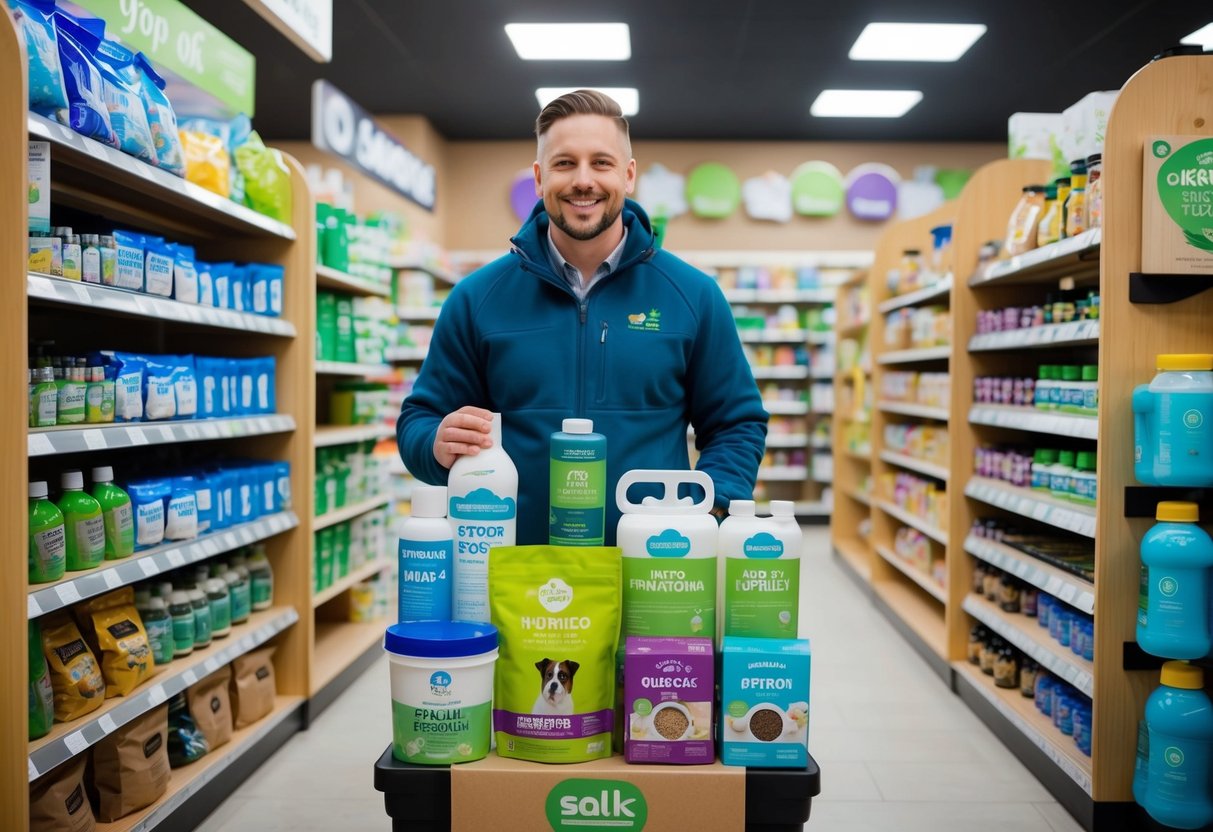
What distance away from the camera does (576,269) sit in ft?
7.00

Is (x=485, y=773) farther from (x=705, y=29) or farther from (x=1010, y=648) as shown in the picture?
(x=705, y=29)

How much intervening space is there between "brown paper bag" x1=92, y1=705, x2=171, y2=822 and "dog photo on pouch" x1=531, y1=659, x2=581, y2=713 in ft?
6.06

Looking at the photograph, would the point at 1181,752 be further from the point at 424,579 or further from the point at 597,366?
the point at 424,579

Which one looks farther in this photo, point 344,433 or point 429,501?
point 344,433

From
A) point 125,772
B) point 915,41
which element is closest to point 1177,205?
point 125,772

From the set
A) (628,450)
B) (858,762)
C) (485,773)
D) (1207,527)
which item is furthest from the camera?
(858,762)

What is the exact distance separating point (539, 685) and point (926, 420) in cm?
546

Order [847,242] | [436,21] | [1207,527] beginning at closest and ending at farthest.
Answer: [1207,527]
[436,21]
[847,242]

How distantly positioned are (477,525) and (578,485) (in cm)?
18

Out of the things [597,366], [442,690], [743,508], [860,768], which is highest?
[597,366]

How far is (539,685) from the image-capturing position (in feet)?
4.57

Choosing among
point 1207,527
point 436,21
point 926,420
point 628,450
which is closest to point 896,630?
point 926,420

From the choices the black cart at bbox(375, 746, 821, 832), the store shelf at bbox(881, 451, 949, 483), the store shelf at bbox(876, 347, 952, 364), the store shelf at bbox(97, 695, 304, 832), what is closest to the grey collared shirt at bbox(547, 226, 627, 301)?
the black cart at bbox(375, 746, 821, 832)

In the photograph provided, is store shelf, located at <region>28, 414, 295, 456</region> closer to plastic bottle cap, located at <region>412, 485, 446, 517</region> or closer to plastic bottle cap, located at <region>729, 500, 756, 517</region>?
plastic bottle cap, located at <region>412, 485, 446, 517</region>
